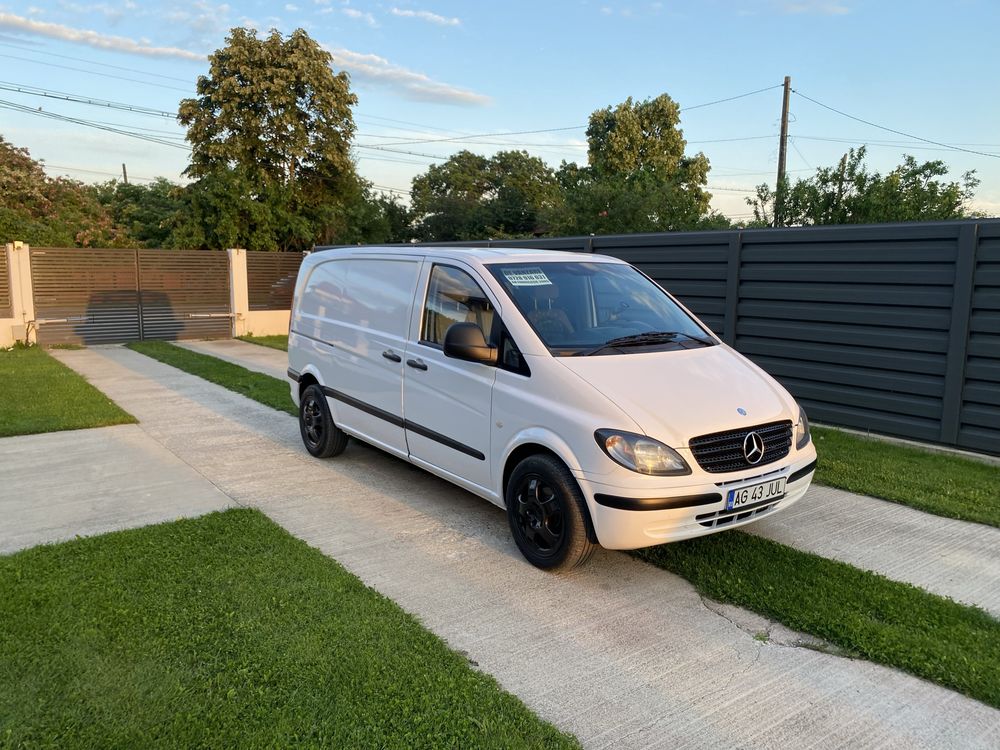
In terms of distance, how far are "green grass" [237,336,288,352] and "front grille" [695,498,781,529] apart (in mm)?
13021

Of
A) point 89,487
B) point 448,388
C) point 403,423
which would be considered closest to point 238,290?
point 89,487

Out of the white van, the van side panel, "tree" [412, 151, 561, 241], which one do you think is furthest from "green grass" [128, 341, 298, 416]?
"tree" [412, 151, 561, 241]

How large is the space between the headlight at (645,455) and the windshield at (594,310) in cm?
76

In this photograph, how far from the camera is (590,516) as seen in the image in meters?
3.91

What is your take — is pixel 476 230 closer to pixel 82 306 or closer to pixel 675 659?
pixel 82 306

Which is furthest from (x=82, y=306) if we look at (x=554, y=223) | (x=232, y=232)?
(x=554, y=223)

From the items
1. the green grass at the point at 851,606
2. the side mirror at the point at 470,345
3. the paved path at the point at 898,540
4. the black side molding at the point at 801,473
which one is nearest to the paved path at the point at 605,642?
the green grass at the point at 851,606

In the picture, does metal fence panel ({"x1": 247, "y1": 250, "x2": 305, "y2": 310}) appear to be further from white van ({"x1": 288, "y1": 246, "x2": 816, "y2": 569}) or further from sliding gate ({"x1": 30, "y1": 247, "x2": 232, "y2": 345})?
white van ({"x1": 288, "y1": 246, "x2": 816, "y2": 569})

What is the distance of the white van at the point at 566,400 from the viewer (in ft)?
12.6

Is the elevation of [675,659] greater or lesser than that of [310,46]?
lesser

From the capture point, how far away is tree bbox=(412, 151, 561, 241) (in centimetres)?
5119

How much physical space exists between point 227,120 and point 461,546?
28.9 m

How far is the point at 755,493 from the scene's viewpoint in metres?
4.03

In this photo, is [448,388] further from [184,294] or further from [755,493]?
[184,294]
